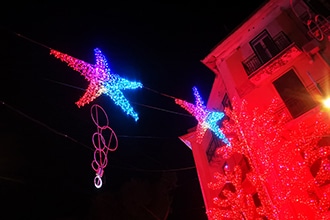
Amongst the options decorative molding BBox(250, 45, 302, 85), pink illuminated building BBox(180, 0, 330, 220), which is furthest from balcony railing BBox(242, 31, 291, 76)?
decorative molding BBox(250, 45, 302, 85)

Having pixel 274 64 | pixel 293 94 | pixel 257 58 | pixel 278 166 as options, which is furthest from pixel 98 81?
pixel 293 94

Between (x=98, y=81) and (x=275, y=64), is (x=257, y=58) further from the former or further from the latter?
(x=98, y=81)

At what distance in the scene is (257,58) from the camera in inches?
484

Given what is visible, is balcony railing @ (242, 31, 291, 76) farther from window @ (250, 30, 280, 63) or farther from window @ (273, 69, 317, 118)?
window @ (273, 69, 317, 118)

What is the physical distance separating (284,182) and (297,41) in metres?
5.42

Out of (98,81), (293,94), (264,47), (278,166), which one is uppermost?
(264,47)

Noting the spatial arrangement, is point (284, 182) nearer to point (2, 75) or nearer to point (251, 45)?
point (251, 45)

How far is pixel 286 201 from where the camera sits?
30.6 feet

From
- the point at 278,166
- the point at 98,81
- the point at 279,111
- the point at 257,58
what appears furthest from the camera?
the point at 257,58

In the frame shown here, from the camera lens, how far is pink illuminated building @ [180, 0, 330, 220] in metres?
9.27

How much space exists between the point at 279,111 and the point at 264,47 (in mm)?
2893

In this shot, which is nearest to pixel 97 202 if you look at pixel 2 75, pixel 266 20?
pixel 2 75

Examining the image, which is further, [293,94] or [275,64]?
[275,64]

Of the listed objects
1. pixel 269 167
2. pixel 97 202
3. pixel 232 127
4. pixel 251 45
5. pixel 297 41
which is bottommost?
pixel 269 167
